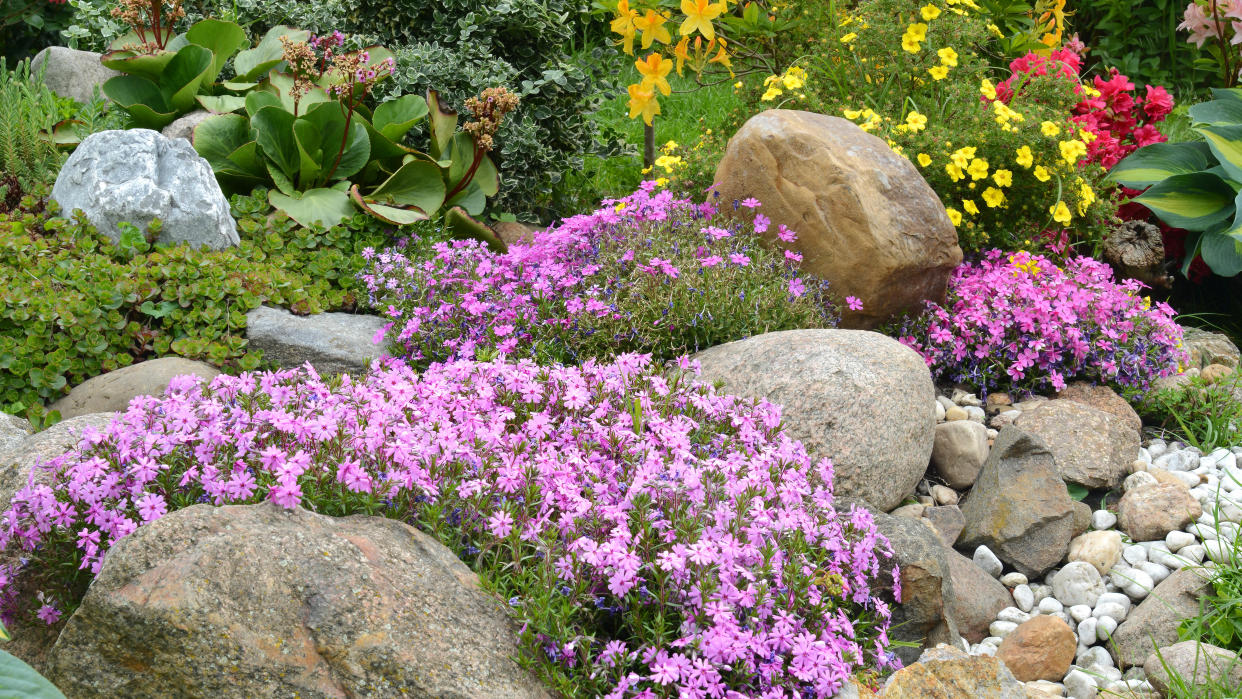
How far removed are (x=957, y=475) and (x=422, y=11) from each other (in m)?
4.24

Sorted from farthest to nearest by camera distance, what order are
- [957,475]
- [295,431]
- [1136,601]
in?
1. [957,475]
2. [1136,601]
3. [295,431]

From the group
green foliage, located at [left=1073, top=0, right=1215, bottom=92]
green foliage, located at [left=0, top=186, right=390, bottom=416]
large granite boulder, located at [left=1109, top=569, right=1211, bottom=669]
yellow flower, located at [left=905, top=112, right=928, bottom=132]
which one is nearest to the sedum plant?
green foliage, located at [left=0, top=186, right=390, bottom=416]

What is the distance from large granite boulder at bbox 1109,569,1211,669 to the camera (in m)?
3.05

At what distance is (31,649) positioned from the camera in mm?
2217

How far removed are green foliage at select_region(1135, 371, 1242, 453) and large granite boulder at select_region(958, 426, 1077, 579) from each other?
3.12 ft

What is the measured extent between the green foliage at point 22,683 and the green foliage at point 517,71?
16.0 ft

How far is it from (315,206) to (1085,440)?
12.6 feet

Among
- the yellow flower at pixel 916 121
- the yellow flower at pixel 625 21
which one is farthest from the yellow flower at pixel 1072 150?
the yellow flower at pixel 625 21

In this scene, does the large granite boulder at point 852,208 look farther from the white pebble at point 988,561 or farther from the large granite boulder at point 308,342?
the large granite boulder at point 308,342

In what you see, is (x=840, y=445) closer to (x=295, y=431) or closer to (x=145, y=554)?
(x=295, y=431)

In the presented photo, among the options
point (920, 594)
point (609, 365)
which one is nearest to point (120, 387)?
point (609, 365)

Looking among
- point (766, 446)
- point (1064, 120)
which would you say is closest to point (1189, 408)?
point (1064, 120)

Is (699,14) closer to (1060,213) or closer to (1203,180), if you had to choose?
(1060,213)

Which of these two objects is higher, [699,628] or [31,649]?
[699,628]
